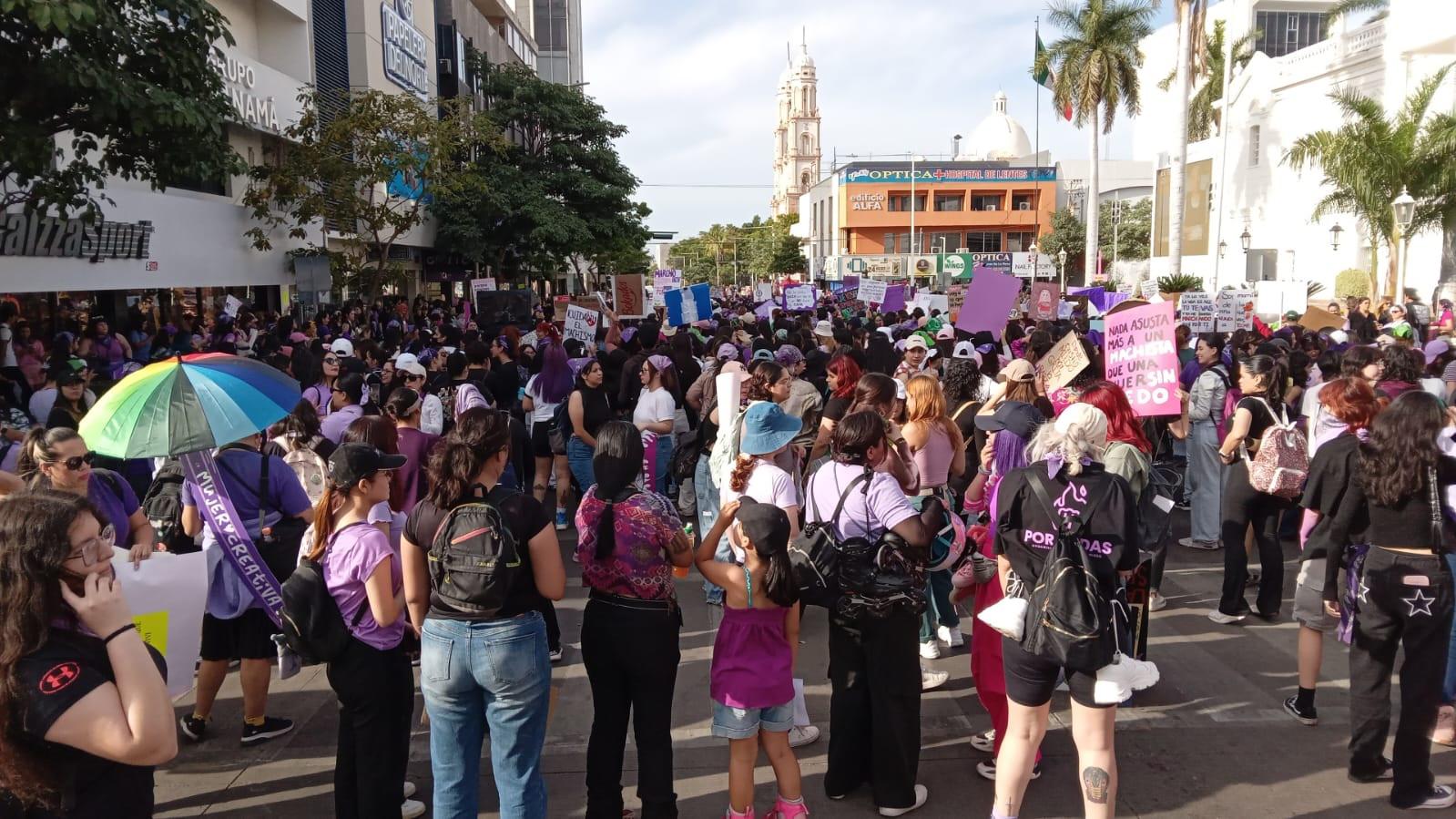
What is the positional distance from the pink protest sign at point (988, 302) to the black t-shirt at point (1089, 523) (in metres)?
7.49

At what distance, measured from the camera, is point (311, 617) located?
361 centimetres

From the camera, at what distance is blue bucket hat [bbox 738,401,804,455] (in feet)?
15.0

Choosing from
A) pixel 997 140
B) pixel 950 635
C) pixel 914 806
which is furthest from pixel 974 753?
pixel 997 140

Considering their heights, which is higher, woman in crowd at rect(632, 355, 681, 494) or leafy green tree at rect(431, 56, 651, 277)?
leafy green tree at rect(431, 56, 651, 277)

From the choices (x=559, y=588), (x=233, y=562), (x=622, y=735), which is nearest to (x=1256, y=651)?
(x=622, y=735)

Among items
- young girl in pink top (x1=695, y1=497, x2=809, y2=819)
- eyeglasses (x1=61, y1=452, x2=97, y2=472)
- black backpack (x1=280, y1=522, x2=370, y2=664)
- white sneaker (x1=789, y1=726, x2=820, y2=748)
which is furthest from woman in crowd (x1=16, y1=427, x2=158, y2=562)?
white sneaker (x1=789, y1=726, x2=820, y2=748)

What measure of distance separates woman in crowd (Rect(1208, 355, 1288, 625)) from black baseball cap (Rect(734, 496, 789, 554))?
378 cm

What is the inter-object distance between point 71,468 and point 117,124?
6.65 metres

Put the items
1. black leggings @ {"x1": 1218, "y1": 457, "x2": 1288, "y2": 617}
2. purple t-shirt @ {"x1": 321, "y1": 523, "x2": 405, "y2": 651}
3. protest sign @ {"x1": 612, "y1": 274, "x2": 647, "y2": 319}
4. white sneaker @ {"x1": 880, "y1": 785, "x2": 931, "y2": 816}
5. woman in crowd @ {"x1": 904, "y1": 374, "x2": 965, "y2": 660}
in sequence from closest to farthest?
purple t-shirt @ {"x1": 321, "y1": 523, "x2": 405, "y2": 651} → white sneaker @ {"x1": 880, "y1": 785, "x2": 931, "y2": 816} → woman in crowd @ {"x1": 904, "y1": 374, "x2": 965, "y2": 660} → black leggings @ {"x1": 1218, "y1": 457, "x2": 1288, "y2": 617} → protest sign @ {"x1": 612, "y1": 274, "x2": 647, "y2": 319}

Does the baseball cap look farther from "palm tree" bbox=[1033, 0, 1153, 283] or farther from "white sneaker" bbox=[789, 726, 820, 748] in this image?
"palm tree" bbox=[1033, 0, 1153, 283]

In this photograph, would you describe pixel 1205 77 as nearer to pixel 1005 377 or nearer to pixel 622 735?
pixel 1005 377

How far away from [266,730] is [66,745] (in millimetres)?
2922

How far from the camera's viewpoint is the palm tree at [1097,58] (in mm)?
35156

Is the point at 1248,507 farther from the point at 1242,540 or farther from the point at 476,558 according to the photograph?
the point at 476,558
